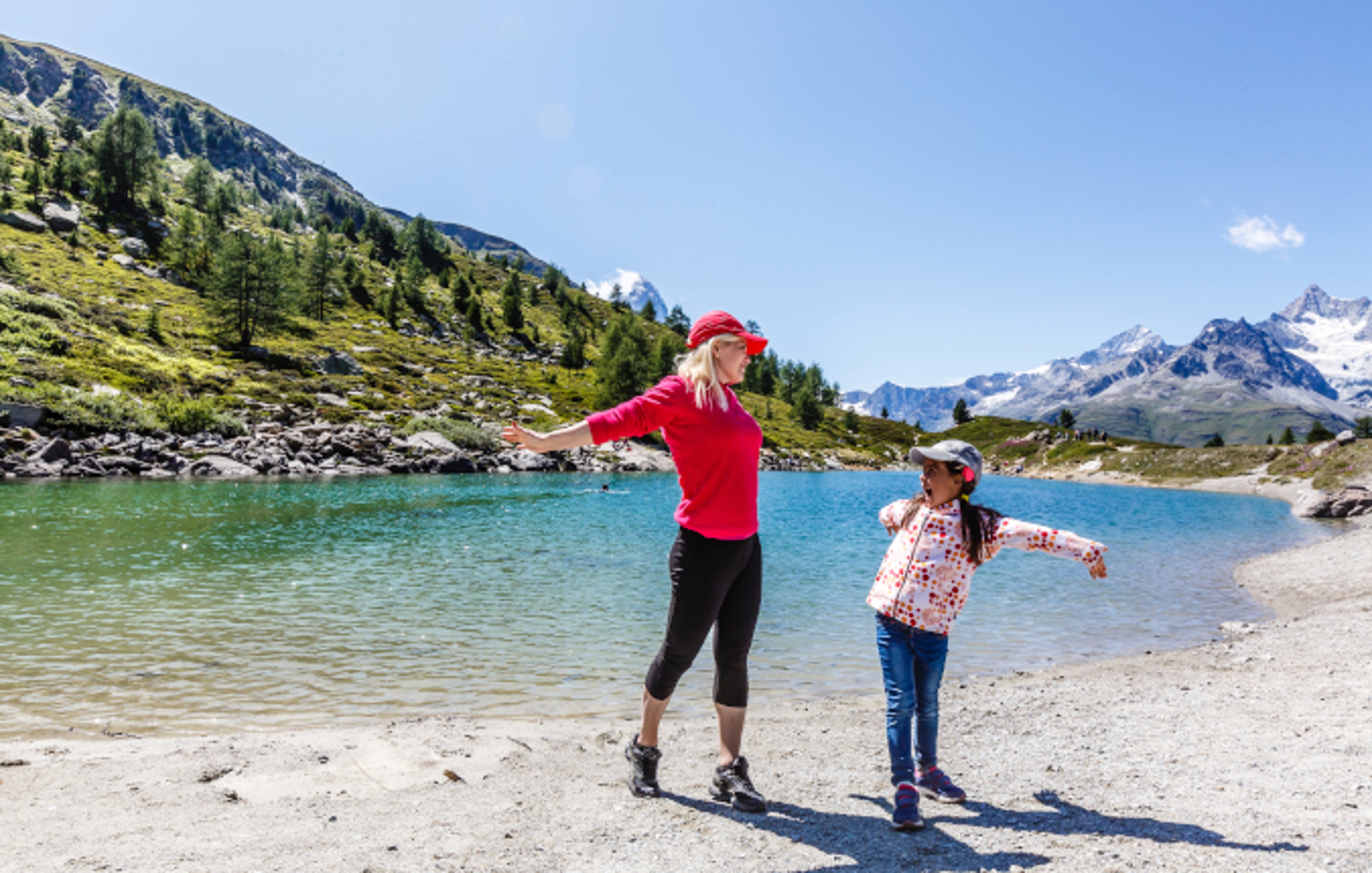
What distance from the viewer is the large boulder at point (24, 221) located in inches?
4099

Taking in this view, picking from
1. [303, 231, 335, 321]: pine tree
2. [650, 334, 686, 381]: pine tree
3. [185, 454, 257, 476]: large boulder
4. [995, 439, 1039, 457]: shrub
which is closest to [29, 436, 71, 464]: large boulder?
[185, 454, 257, 476]: large boulder

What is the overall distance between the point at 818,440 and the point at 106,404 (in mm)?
123300

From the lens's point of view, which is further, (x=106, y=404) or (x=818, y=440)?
(x=818, y=440)

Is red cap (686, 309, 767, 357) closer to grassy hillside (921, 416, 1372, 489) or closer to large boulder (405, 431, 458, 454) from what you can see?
large boulder (405, 431, 458, 454)

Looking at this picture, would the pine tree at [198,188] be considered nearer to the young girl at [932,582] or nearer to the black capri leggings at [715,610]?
the black capri leggings at [715,610]

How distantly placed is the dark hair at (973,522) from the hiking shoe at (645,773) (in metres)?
3.10

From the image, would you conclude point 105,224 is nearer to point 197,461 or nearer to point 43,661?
point 197,461

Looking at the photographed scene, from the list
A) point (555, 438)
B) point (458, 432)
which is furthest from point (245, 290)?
point (555, 438)

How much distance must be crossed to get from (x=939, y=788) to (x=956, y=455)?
9.36 ft

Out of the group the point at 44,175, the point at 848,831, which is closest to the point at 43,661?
the point at 848,831

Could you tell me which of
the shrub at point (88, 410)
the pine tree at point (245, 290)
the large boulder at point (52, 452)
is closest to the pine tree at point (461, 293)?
the pine tree at point (245, 290)

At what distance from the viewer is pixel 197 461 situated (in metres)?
50.6

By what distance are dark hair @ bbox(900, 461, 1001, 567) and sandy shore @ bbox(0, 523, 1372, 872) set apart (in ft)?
6.74

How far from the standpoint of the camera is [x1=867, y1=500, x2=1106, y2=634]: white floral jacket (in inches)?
210
